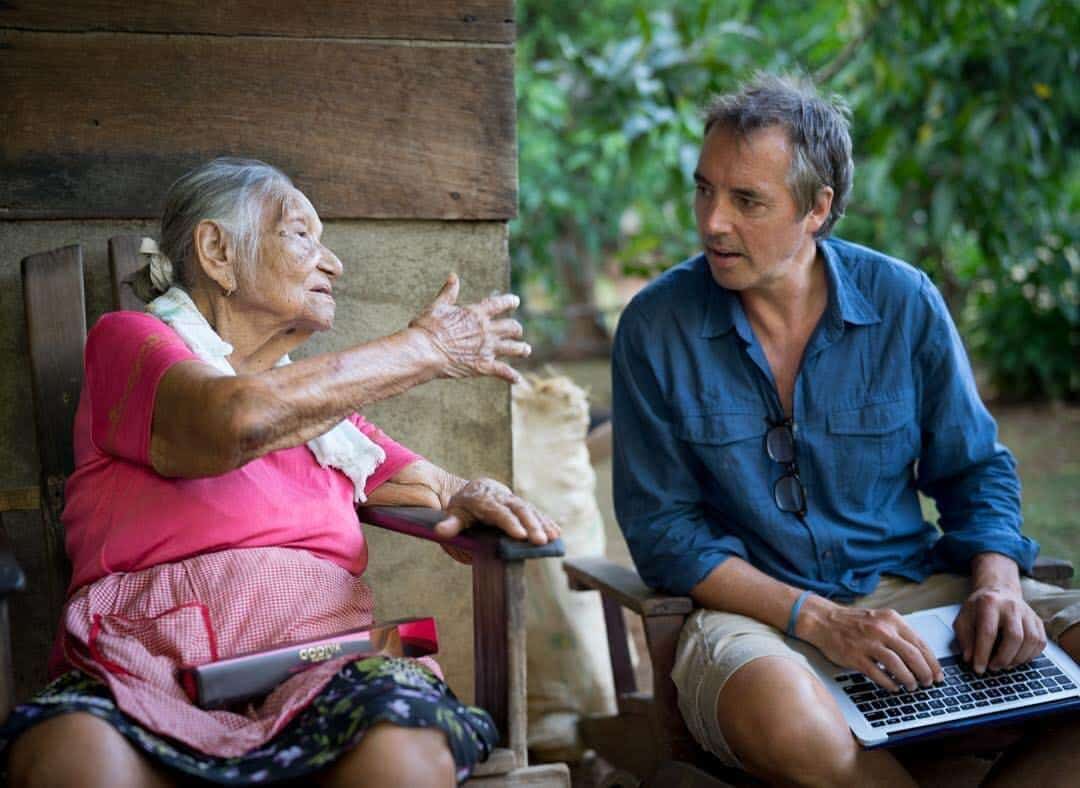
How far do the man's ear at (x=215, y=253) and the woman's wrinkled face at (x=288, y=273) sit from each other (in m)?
0.02

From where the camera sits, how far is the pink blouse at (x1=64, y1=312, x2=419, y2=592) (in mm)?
2084

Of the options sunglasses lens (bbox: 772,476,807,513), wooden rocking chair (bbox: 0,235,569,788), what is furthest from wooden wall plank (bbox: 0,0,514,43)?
sunglasses lens (bbox: 772,476,807,513)

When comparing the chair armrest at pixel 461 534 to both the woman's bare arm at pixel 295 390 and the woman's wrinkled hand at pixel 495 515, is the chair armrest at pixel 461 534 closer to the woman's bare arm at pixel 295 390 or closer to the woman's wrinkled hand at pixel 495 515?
the woman's wrinkled hand at pixel 495 515

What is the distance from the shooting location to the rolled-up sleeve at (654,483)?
8.39 ft

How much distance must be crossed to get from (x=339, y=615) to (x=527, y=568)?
1.22 meters

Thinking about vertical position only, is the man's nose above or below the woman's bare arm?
above

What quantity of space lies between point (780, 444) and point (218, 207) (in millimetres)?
1252

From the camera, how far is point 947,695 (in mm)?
2309

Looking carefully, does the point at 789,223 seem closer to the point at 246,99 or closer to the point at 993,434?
the point at 993,434

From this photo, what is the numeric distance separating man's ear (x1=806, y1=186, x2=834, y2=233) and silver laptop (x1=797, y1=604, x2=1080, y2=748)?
88 cm

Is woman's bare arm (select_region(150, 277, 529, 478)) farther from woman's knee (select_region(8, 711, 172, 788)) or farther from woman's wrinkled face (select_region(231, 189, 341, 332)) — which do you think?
woman's knee (select_region(8, 711, 172, 788))

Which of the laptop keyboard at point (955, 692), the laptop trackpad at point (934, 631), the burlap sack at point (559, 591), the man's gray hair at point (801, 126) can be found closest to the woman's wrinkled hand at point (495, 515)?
the laptop keyboard at point (955, 692)

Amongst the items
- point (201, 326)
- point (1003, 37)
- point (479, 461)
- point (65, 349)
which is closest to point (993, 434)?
point (479, 461)

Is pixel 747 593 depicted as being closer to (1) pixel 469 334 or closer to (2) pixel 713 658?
(2) pixel 713 658
